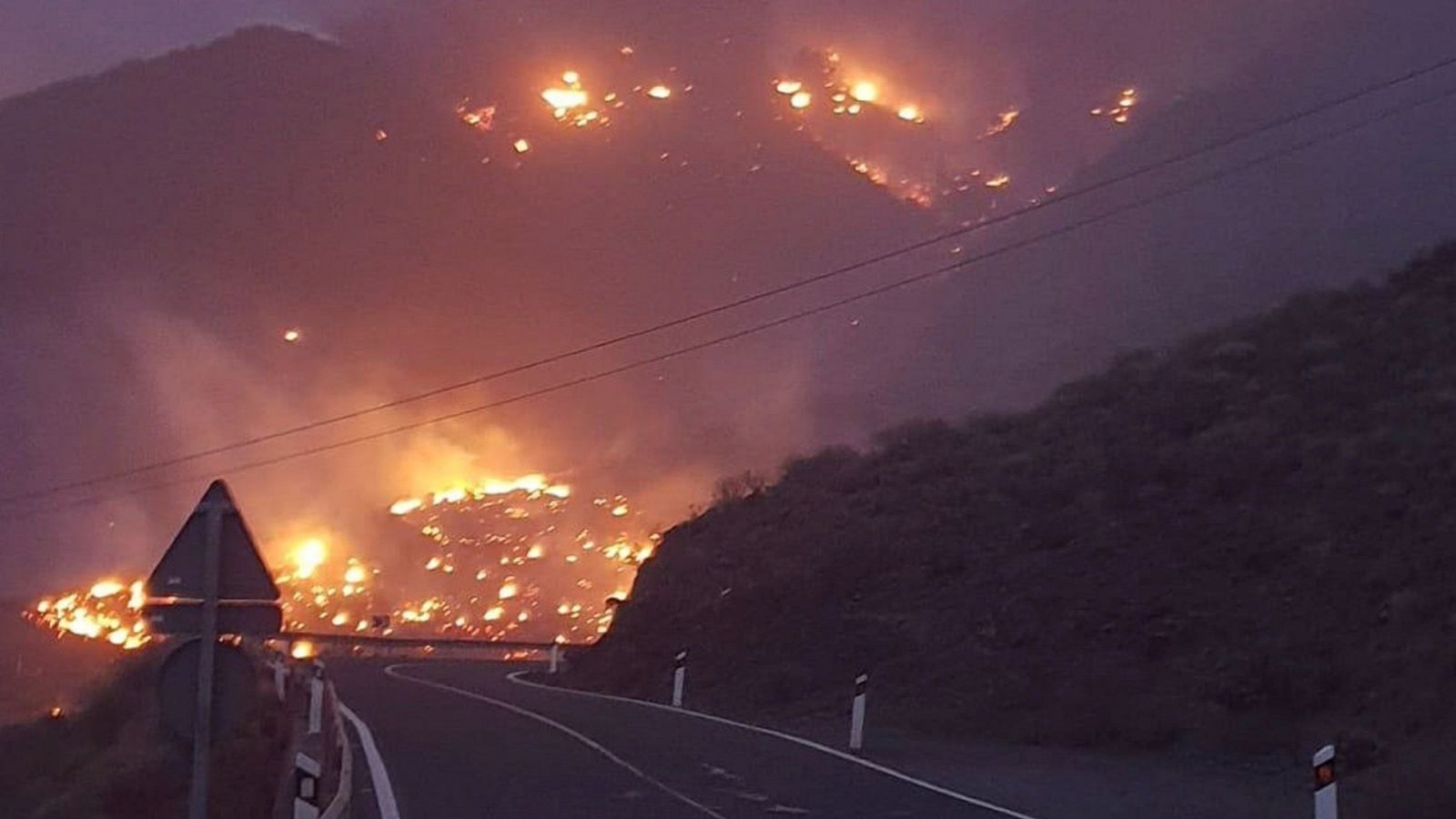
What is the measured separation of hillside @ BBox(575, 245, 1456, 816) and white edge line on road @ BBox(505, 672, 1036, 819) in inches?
44.1

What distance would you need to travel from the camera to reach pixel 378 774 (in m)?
17.6

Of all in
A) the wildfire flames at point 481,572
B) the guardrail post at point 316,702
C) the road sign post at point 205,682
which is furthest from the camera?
the wildfire flames at point 481,572

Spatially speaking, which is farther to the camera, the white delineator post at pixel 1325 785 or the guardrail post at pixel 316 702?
the guardrail post at pixel 316 702

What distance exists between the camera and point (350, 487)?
70.5m

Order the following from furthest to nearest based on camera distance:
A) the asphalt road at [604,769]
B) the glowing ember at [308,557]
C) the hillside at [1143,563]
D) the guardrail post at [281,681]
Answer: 1. the glowing ember at [308,557]
2. the guardrail post at [281,681]
3. the hillside at [1143,563]
4. the asphalt road at [604,769]

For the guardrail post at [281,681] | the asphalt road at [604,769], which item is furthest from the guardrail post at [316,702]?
the guardrail post at [281,681]

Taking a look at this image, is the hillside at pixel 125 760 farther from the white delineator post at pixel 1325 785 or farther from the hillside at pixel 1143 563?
the white delineator post at pixel 1325 785

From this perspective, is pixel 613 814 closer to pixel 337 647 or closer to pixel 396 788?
pixel 396 788

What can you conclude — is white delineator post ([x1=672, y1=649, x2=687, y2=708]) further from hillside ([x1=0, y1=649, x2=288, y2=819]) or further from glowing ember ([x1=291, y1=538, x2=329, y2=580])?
glowing ember ([x1=291, y1=538, x2=329, y2=580])

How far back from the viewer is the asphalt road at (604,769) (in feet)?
50.2

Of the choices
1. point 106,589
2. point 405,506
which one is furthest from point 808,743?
point 405,506

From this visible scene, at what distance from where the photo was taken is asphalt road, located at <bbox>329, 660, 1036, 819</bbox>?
15.3 meters

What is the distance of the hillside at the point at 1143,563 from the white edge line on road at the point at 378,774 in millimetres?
6423

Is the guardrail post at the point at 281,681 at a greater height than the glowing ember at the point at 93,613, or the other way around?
the glowing ember at the point at 93,613
